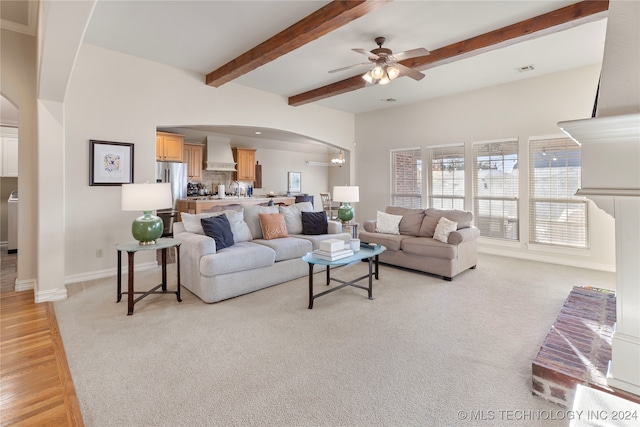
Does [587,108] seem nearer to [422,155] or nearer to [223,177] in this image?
[422,155]

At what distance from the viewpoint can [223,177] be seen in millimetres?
9078

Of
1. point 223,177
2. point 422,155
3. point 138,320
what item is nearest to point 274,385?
point 138,320

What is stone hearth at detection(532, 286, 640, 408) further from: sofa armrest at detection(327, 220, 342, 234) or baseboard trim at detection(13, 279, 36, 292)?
baseboard trim at detection(13, 279, 36, 292)

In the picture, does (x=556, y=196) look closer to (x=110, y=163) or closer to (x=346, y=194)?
(x=346, y=194)

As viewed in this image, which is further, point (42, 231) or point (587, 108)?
point (587, 108)

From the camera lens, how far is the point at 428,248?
409cm

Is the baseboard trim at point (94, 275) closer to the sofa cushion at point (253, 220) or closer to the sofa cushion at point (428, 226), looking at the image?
the sofa cushion at point (253, 220)

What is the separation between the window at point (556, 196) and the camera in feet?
15.6

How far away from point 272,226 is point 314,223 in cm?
71

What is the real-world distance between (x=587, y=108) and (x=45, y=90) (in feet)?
22.6

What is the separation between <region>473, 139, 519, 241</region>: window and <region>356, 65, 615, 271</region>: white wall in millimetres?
130

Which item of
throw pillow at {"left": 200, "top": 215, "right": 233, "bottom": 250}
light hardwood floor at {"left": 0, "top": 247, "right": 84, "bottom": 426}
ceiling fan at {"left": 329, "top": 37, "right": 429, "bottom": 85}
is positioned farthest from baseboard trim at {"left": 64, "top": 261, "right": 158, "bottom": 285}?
ceiling fan at {"left": 329, "top": 37, "right": 429, "bottom": 85}

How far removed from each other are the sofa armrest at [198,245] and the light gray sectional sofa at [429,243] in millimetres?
2446

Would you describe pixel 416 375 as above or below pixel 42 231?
below
